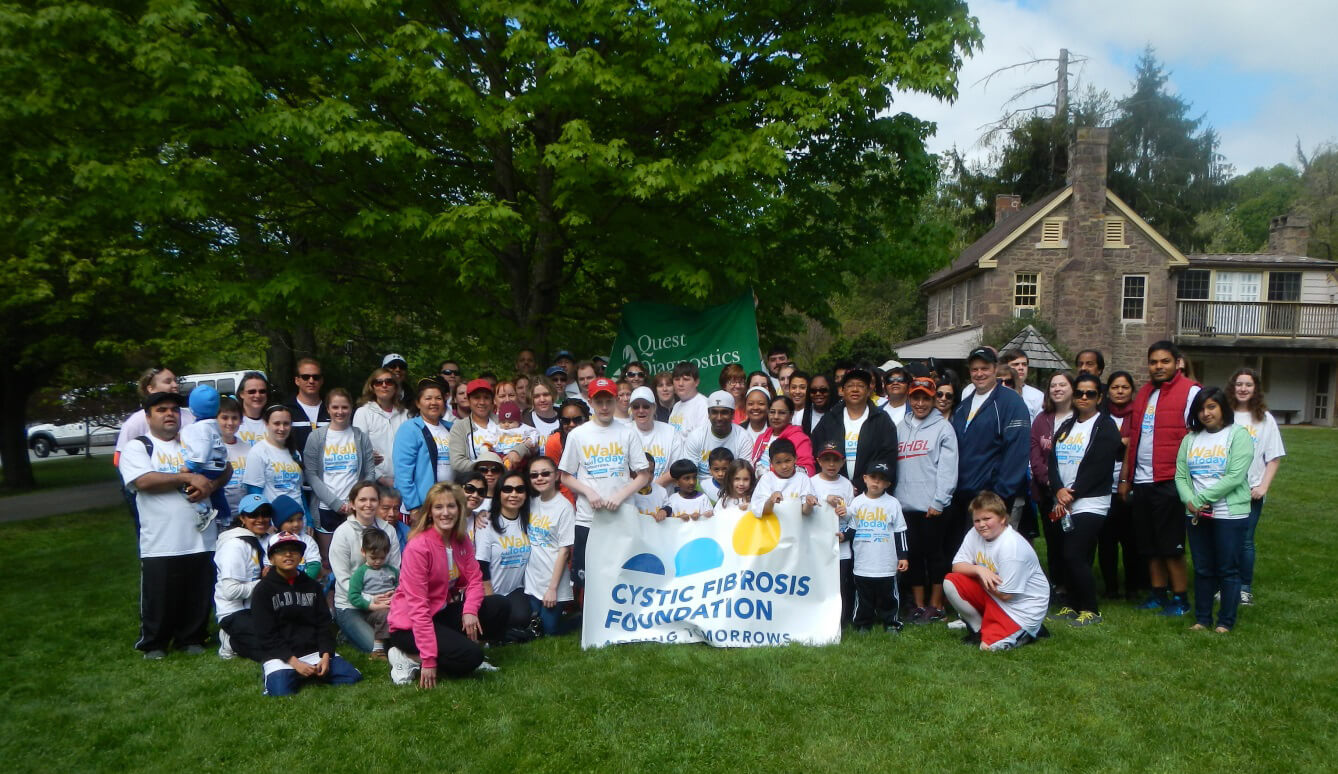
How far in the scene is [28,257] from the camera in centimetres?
1364

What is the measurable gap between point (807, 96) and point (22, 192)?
7.78 m

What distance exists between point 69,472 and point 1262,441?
25902 millimetres

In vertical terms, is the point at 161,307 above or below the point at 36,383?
above

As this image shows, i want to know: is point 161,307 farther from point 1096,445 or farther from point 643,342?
point 1096,445

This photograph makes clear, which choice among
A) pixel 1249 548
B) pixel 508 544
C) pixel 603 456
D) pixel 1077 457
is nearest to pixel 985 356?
pixel 1077 457

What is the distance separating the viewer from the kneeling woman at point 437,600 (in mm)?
5504

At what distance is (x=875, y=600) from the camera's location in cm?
659

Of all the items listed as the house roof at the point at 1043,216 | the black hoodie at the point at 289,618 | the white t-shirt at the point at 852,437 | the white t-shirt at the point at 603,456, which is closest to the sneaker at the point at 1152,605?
the white t-shirt at the point at 852,437

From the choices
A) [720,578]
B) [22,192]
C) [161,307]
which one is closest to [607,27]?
[720,578]

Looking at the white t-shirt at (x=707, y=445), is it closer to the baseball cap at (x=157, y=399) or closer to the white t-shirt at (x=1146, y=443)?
the white t-shirt at (x=1146, y=443)

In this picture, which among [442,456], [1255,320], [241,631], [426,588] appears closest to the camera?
[426,588]

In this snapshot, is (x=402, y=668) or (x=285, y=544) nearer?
(x=402, y=668)

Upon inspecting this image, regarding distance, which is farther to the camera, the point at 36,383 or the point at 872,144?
the point at 36,383

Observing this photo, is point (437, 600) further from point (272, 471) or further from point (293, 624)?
point (272, 471)
